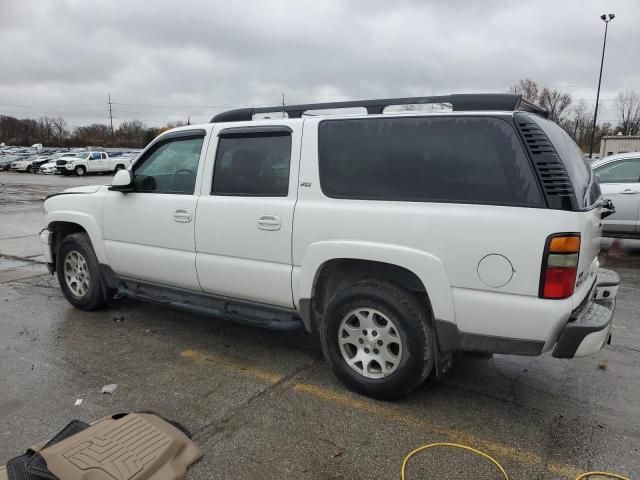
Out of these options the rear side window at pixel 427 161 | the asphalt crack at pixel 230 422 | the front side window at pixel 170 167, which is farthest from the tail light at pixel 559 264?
the front side window at pixel 170 167

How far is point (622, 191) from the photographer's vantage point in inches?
346

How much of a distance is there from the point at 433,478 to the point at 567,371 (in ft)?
6.39

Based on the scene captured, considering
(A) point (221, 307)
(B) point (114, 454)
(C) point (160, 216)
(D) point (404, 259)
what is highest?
(C) point (160, 216)

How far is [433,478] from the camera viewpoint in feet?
8.98

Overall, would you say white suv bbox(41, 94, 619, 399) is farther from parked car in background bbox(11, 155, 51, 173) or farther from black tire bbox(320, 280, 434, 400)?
parked car in background bbox(11, 155, 51, 173)

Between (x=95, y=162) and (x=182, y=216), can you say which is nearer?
(x=182, y=216)

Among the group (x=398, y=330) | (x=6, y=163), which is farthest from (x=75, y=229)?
(x=6, y=163)

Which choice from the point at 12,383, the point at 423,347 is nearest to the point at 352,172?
the point at 423,347

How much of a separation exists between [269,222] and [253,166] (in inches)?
21.2

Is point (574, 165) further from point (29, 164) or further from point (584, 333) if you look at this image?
point (29, 164)

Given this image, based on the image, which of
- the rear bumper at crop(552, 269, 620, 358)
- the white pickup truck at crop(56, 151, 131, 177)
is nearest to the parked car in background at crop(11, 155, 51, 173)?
the white pickup truck at crop(56, 151, 131, 177)

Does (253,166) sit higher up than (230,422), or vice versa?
(253,166)

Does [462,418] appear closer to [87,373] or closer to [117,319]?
[87,373]

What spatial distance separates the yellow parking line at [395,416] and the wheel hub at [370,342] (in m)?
0.22
